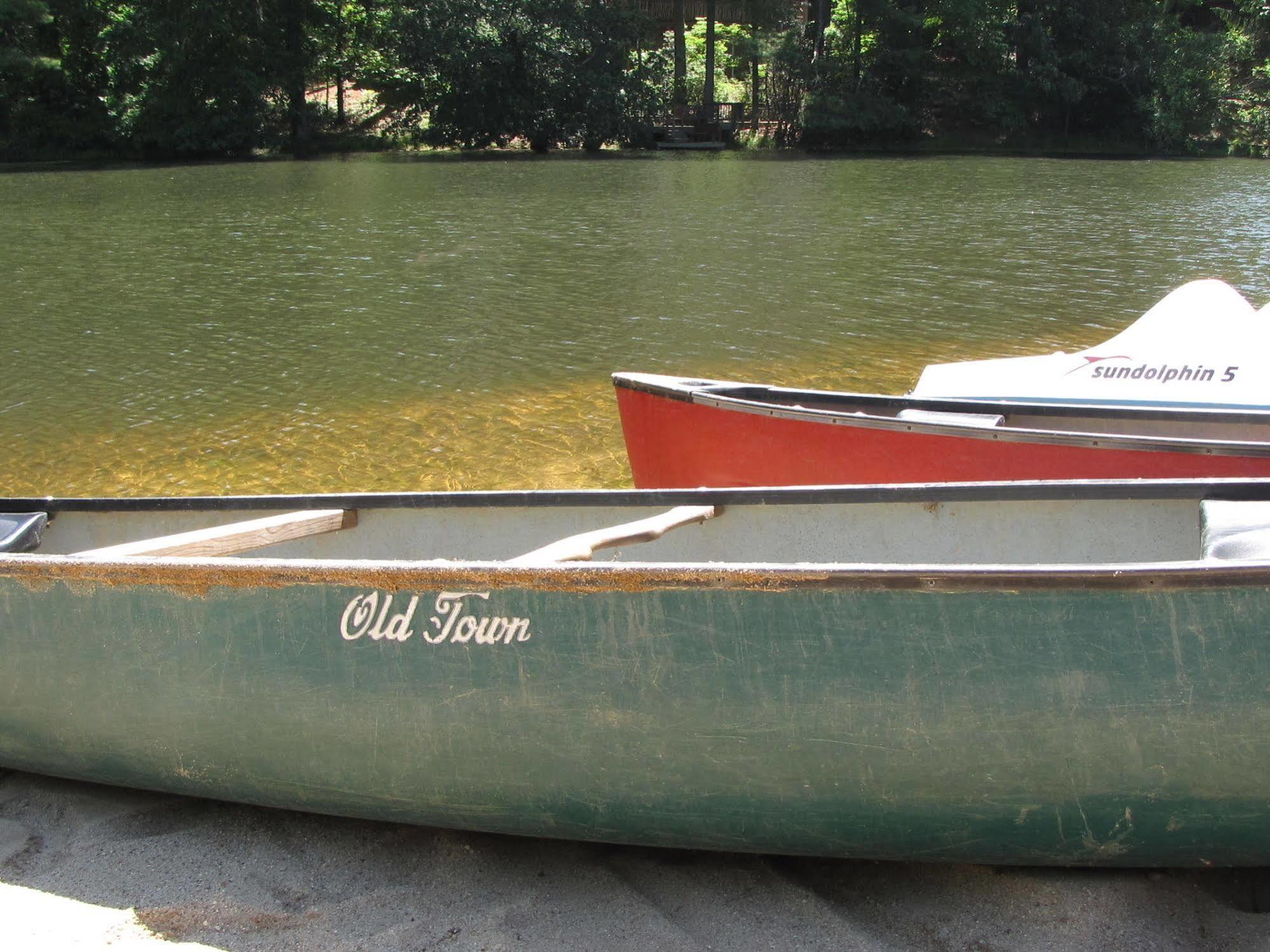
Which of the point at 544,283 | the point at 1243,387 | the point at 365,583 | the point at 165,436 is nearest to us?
the point at 365,583

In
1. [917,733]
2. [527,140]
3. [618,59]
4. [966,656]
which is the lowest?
[917,733]

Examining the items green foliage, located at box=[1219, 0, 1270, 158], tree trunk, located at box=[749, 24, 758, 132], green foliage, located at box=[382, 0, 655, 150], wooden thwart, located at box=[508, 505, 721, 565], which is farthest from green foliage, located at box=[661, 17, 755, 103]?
wooden thwart, located at box=[508, 505, 721, 565]

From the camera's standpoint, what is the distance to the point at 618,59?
→ 118 feet

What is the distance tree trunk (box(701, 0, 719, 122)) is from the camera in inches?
1394

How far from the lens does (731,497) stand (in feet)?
12.0

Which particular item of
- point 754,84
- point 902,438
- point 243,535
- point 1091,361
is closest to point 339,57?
point 754,84

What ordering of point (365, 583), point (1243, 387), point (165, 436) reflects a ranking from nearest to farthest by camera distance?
point (365, 583)
point (1243, 387)
point (165, 436)

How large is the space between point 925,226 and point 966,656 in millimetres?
15832

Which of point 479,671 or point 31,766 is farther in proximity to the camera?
point 31,766

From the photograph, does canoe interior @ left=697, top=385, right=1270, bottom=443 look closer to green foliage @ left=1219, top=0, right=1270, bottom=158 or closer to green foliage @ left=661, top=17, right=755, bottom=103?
green foliage @ left=1219, top=0, right=1270, bottom=158

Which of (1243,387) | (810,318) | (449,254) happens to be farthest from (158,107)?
(1243,387)

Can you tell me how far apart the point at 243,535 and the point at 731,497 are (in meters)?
1.48

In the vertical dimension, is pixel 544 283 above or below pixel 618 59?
below

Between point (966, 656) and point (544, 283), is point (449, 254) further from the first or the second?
point (966, 656)
